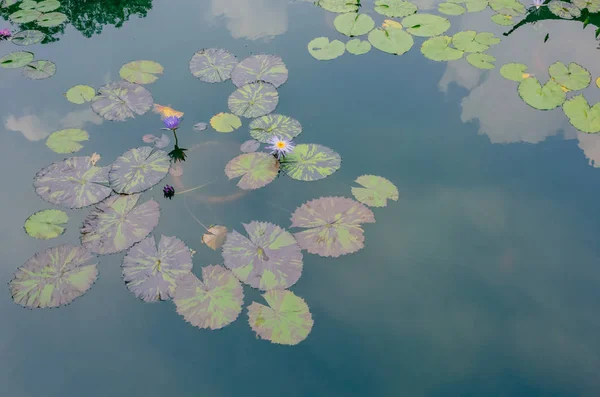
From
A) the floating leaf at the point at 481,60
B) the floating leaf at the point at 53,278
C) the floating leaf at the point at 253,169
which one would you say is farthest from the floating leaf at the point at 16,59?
the floating leaf at the point at 481,60

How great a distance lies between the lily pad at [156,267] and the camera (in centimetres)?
252

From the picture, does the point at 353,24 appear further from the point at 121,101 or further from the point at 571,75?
the point at 121,101

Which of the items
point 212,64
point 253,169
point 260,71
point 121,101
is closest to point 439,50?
point 260,71

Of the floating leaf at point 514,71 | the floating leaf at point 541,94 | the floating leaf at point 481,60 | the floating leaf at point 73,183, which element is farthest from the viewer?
the floating leaf at point 481,60

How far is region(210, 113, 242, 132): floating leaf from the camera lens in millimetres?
3396

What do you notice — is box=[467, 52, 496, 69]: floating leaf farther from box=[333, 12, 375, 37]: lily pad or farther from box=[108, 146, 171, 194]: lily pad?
box=[108, 146, 171, 194]: lily pad

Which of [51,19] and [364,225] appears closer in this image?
[364,225]

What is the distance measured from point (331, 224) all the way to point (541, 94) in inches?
91.7

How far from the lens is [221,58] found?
397 centimetres

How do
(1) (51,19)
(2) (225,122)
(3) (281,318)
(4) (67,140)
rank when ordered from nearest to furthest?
(3) (281,318) → (4) (67,140) → (2) (225,122) → (1) (51,19)

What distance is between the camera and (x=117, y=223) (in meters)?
2.80

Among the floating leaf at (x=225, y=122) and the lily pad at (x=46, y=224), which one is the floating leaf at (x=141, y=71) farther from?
the lily pad at (x=46, y=224)

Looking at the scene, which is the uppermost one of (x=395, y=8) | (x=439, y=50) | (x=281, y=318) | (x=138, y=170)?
(x=395, y=8)

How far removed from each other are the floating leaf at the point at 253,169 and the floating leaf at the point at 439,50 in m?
2.02
